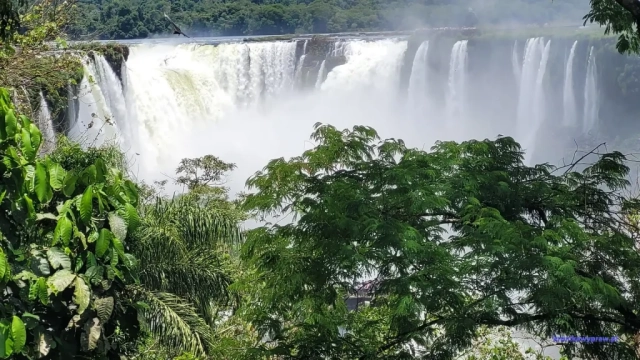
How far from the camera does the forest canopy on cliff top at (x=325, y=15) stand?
41.2 m

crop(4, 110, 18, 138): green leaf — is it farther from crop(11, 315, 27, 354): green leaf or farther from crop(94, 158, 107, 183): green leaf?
crop(11, 315, 27, 354): green leaf

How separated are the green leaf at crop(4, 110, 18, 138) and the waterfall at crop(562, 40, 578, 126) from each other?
89.3ft

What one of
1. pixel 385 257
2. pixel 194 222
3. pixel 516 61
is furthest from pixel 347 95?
pixel 385 257

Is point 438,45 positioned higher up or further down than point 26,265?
further down

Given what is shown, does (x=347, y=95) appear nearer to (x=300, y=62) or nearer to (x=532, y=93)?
(x=300, y=62)

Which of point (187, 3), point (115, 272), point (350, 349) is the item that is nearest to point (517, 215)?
point (350, 349)

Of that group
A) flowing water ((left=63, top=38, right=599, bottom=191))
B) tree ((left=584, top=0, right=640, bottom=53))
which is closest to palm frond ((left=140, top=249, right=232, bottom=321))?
tree ((left=584, top=0, right=640, bottom=53))

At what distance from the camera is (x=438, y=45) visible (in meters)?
30.5

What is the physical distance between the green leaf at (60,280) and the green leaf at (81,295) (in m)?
0.03

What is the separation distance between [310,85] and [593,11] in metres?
27.5

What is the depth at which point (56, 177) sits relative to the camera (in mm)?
2641

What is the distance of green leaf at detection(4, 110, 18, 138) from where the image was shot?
2436 millimetres

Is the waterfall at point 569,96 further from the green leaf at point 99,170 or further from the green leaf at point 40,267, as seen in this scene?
the green leaf at point 40,267

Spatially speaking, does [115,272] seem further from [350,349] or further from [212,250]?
[212,250]
